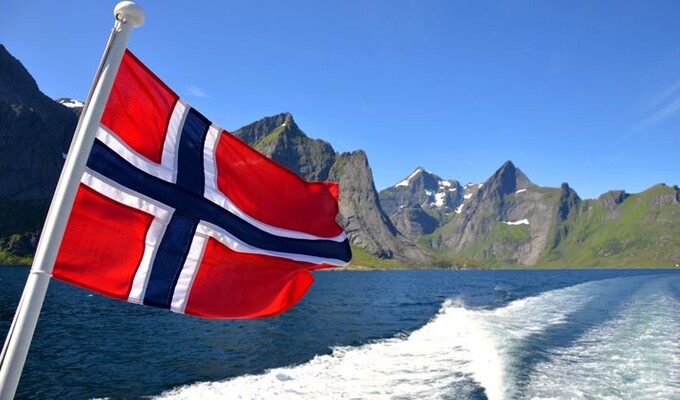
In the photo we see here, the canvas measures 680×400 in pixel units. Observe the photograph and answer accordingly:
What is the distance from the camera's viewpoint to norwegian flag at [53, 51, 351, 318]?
5707mm

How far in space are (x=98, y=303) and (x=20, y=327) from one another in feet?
196

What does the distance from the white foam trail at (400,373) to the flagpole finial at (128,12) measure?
1849 cm

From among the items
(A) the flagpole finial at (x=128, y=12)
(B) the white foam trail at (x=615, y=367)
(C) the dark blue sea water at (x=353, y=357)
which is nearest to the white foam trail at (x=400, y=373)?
(C) the dark blue sea water at (x=353, y=357)

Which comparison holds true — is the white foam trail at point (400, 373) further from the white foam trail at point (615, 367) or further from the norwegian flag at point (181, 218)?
the norwegian flag at point (181, 218)

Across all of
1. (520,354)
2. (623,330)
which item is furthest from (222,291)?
(623,330)

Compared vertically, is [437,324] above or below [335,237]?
below

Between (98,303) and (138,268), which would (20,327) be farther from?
(98,303)

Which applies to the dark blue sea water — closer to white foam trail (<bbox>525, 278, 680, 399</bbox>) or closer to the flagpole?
white foam trail (<bbox>525, 278, 680, 399</bbox>)

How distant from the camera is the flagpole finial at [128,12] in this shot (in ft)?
14.8

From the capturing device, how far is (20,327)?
410 cm

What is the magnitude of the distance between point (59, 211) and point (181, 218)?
2.25 m

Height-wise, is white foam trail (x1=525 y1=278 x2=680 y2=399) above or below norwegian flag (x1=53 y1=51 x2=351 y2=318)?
below

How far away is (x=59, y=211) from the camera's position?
422 cm

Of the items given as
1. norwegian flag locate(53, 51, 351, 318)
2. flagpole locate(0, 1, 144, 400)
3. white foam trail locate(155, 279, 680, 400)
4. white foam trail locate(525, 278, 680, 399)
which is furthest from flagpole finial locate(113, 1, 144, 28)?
white foam trail locate(525, 278, 680, 399)
